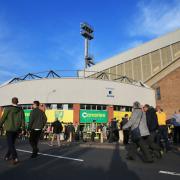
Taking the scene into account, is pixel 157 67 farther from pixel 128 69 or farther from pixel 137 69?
pixel 128 69

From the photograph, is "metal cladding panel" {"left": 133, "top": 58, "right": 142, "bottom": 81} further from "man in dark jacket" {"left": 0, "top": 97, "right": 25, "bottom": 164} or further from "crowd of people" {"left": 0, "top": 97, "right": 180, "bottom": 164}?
"man in dark jacket" {"left": 0, "top": 97, "right": 25, "bottom": 164}

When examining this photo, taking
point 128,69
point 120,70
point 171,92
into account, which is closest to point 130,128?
point 171,92

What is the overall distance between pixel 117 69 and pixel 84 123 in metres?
37.7

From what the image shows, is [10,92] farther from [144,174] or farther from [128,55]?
[144,174]

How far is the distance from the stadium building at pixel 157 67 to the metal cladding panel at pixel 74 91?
4922mm

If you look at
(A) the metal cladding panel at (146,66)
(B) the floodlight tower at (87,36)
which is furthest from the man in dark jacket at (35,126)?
(B) the floodlight tower at (87,36)

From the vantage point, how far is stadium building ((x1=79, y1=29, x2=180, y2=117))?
4370 centimetres

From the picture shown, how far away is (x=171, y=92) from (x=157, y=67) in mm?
22153

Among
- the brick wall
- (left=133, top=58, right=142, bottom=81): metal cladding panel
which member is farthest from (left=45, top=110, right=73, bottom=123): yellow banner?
(left=133, top=58, right=142, bottom=81): metal cladding panel

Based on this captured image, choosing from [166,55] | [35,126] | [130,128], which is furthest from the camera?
[166,55]

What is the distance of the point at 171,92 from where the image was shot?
143 ft

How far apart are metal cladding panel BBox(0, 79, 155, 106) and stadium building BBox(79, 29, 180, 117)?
4.92 m

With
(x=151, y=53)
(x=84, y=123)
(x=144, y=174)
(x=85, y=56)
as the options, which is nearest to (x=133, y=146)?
(x=144, y=174)

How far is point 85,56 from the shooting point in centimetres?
8712
